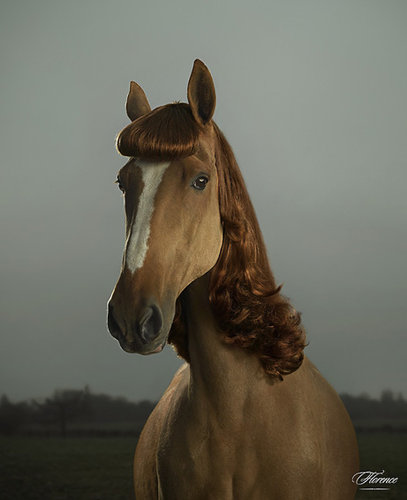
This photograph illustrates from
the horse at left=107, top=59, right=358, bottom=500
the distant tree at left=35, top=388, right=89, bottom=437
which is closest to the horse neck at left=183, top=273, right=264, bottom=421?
the horse at left=107, top=59, right=358, bottom=500

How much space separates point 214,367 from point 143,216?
519mm

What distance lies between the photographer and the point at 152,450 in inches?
75.3

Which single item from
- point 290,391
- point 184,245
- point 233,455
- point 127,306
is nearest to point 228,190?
point 184,245

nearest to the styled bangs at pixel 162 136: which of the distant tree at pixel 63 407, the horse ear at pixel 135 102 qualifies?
the horse ear at pixel 135 102

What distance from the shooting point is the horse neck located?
5.08ft

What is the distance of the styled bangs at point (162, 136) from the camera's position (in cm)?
147

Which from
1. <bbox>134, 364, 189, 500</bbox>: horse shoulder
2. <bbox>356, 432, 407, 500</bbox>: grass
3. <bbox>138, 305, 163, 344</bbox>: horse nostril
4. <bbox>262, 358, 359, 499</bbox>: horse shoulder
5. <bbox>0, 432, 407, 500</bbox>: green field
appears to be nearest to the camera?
<bbox>138, 305, 163, 344</bbox>: horse nostril

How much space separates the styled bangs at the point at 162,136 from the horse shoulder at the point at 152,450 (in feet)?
2.62

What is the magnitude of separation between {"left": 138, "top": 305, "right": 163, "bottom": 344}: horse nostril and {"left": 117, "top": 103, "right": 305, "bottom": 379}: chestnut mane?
290 mm

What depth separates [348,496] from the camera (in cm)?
182

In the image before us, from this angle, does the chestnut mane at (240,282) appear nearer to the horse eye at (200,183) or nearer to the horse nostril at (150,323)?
the horse eye at (200,183)

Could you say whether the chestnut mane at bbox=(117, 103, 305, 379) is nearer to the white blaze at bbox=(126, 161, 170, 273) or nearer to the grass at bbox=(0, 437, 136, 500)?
the white blaze at bbox=(126, 161, 170, 273)

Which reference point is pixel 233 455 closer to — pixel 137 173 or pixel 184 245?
pixel 184 245

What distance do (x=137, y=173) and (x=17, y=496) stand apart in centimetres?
584
